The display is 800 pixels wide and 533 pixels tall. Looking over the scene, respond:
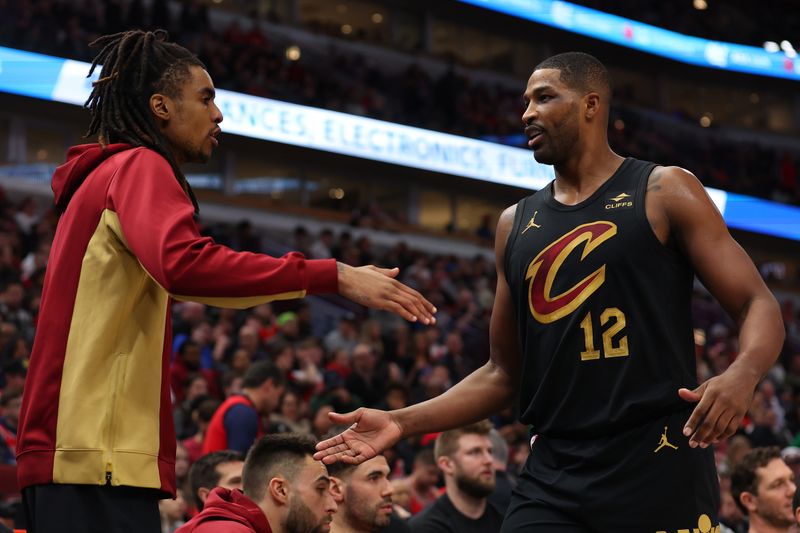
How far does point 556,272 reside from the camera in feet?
10.7

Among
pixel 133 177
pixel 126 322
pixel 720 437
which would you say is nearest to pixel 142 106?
pixel 133 177

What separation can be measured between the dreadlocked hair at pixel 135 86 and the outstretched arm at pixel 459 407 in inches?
33.0

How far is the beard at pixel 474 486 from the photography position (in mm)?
6277

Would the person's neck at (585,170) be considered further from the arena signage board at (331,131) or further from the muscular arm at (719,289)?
the arena signage board at (331,131)

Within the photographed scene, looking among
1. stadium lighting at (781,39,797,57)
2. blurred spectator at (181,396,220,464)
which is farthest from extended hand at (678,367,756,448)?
stadium lighting at (781,39,797,57)

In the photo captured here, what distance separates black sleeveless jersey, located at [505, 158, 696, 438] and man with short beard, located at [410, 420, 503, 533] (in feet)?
9.92

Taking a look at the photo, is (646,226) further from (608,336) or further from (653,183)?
(608,336)

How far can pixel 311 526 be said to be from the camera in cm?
445

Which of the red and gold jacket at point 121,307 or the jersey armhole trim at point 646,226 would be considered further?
the jersey armhole trim at point 646,226

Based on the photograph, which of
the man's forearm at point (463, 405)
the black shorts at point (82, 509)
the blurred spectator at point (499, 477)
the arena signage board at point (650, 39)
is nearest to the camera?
the black shorts at point (82, 509)

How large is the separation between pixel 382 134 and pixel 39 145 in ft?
19.8

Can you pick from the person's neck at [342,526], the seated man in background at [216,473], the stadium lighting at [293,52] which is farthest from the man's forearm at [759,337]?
the stadium lighting at [293,52]

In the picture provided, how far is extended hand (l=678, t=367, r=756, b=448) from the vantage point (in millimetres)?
2768

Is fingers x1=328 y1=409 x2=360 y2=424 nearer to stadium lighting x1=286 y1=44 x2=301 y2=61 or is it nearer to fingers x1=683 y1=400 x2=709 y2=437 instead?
fingers x1=683 y1=400 x2=709 y2=437
